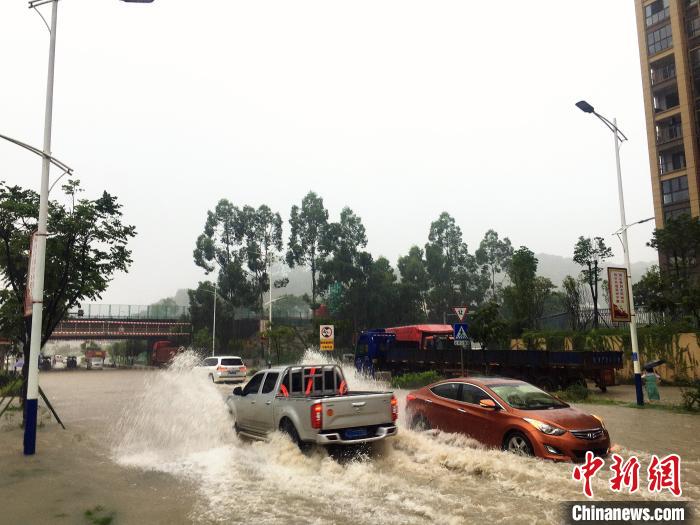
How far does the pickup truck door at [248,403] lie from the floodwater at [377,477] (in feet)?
1.46

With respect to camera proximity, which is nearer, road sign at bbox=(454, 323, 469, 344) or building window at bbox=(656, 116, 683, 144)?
road sign at bbox=(454, 323, 469, 344)

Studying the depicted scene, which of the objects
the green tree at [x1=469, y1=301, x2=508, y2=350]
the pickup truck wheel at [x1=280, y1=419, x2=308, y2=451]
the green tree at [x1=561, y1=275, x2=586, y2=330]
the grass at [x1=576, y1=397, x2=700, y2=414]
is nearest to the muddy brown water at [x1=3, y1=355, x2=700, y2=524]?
the pickup truck wheel at [x1=280, y1=419, x2=308, y2=451]

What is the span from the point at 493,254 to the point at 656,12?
35257 millimetres

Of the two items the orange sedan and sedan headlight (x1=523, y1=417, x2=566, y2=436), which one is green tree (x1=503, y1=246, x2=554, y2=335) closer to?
the orange sedan

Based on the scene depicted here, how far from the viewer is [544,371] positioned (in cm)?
2128

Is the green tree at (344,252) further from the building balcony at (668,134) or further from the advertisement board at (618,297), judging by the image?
the advertisement board at (618,297)

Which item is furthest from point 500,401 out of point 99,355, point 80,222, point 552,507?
point 99,355

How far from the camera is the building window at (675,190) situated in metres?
45.2

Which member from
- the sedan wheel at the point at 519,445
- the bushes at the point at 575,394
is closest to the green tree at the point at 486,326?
the bushes at the point at 575,394

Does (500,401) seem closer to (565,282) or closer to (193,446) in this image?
(193,446)

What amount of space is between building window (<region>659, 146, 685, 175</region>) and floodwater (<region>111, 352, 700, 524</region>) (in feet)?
137

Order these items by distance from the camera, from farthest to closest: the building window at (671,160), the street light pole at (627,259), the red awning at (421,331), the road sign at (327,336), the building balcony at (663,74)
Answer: the building balcony at (663,74), the building window at (671,160), the red awning at (421,331), the road sign at (327,336), the street light pole at (627,259)

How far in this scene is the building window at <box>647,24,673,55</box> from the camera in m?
47.0

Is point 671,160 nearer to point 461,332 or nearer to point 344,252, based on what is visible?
point 344,252
